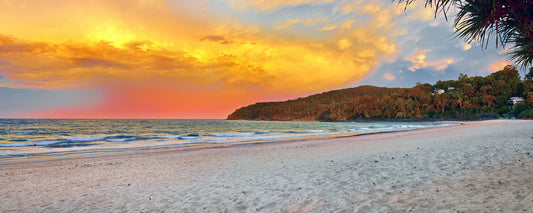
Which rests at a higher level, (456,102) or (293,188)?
(456,102)

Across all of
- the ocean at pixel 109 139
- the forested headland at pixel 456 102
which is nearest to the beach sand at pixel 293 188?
the ocean at pixel 109 139

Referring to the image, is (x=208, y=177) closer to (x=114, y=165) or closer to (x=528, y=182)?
(x=114, y=165)

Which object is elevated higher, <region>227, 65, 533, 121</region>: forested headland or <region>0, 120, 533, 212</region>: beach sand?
<region>227, 65, 533, 121</region>: forested headland

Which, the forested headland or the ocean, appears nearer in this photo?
the ocean

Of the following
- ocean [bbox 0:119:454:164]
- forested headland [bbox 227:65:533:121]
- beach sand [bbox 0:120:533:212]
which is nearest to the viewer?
beach sand [bbox 0:120:533:212]

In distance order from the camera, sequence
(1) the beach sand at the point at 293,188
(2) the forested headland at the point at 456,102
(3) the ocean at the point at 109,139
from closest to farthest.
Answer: (1) the beach sand at the point at 293,188 < (3) the ocean at the point at 109,139 < (2) the forested headland at the point at 456,102

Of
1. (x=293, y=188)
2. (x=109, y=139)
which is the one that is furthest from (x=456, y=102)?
(x=293, y=188)

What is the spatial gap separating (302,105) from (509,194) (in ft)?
640

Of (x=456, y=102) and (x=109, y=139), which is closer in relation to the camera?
(x=109, y=139)

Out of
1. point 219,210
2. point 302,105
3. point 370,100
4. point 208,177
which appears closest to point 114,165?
point 208,177

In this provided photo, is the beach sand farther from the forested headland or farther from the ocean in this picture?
the forested headland

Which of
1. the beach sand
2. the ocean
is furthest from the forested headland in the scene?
the beach sand

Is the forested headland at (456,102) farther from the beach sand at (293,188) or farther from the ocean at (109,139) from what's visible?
the beach sand at (293,188)

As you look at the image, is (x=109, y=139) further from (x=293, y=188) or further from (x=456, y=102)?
(x=456, y=102)
